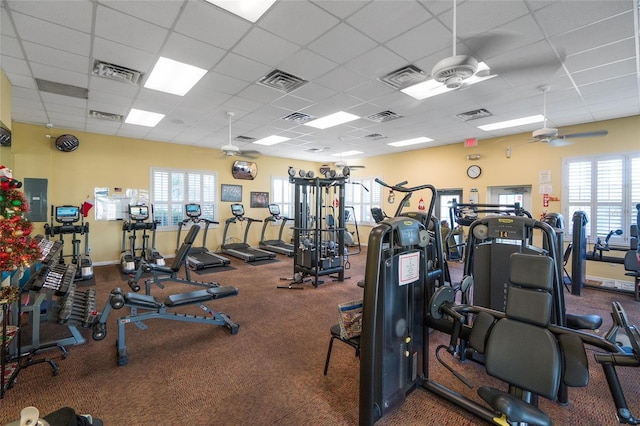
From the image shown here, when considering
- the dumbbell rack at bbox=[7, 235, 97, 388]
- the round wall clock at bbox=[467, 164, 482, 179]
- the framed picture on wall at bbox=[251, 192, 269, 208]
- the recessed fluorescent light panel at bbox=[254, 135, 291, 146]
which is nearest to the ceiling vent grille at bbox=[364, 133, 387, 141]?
the recessed fluorescent light panel at bbox=[254, 135, 291, 146]

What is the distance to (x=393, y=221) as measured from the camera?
6.50 ft

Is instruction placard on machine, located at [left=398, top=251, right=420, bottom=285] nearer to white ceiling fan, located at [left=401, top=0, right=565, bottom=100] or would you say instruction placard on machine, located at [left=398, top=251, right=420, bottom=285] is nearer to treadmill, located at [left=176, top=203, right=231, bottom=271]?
white ceiling fan, located at [left=401, top=0, right=565, bottom=100]

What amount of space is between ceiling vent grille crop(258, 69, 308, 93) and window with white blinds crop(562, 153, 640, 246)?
5814 mm

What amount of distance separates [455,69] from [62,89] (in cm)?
519

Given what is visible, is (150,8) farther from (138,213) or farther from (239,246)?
(239,246)

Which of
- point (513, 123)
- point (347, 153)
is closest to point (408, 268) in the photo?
point (513, 123)

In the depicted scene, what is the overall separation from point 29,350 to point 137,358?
96cm

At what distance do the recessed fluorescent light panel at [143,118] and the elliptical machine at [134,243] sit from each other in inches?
74.6

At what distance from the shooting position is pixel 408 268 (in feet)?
6.88

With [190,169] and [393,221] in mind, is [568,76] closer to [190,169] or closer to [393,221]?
[393,221]

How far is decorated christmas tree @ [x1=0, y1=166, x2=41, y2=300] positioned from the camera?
2367mm

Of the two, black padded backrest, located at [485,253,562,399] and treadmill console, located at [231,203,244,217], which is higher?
treadmill console, located at [231,203,244,217]

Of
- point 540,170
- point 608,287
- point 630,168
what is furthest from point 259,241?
point 630,168

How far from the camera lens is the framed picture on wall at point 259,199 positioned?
30.8 ft
